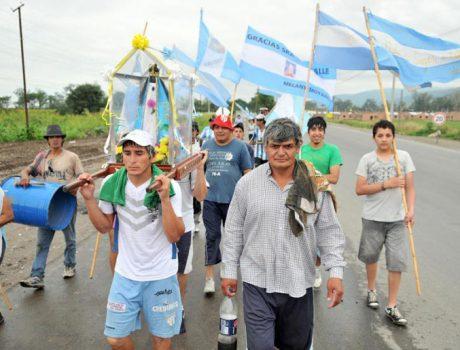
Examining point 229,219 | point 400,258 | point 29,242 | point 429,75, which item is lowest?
point 29,242

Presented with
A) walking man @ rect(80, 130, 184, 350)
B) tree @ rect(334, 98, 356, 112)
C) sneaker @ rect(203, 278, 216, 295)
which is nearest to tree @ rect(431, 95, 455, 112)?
tree @ rect(334, 98, 356, 112)

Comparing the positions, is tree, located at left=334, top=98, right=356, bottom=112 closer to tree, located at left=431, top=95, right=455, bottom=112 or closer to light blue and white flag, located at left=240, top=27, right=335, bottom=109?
tree, located at left=431, top=95, right=455, bottom=112

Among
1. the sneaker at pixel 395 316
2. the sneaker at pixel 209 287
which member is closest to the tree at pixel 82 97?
the sneaker at pixel 209 287

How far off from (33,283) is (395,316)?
3578 mm

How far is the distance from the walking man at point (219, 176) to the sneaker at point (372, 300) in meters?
1.60

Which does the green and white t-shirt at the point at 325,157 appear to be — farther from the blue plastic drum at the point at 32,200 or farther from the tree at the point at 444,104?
the tree at the point at 444,104

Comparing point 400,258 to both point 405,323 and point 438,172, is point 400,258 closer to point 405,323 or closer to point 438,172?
point 405,323

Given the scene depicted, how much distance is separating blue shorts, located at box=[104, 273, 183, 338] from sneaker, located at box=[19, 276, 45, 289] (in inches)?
82.4

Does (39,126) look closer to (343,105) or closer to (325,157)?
(325,157)

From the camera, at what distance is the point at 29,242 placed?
5.99 meters

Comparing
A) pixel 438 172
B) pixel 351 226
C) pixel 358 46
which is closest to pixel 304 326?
pixel 358 46

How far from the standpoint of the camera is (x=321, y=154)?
444 centimetres

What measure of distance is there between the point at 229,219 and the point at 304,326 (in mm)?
785

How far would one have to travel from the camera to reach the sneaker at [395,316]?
3676 millimetres
